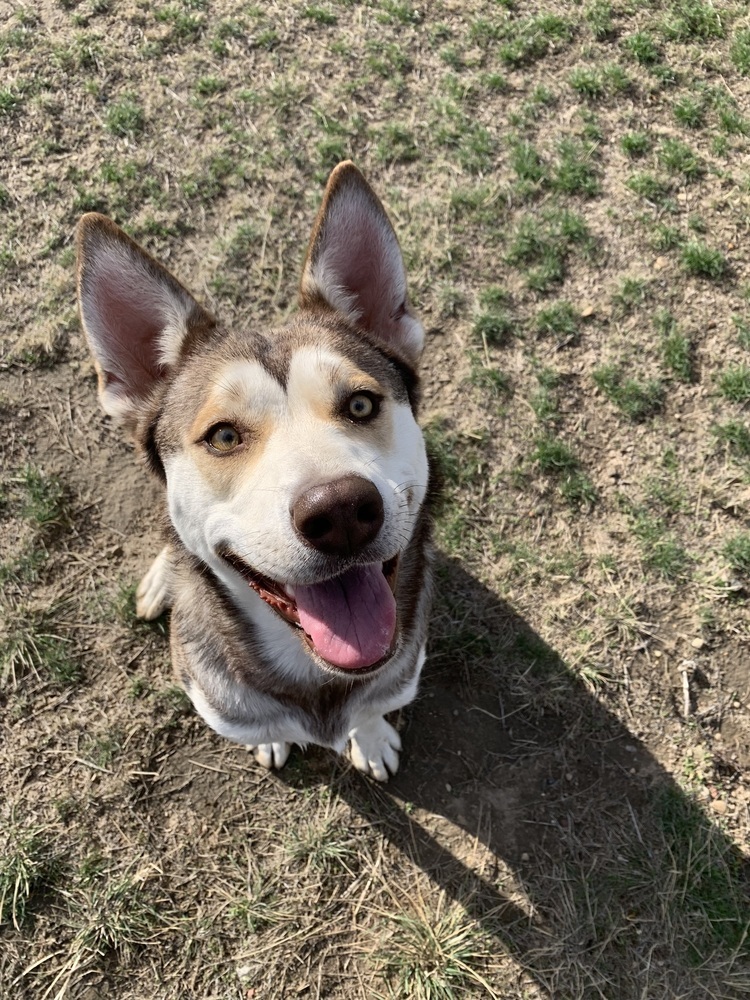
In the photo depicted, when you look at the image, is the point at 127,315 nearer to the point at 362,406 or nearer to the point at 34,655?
the point at 362,406

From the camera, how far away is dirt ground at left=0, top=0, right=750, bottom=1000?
3986 millimetres

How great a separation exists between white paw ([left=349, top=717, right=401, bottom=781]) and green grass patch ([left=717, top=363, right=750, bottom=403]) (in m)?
3.30

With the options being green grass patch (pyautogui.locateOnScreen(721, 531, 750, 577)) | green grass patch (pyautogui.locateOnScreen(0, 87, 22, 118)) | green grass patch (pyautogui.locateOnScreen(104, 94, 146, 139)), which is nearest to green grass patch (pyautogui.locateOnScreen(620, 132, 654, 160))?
green grass patch (pyautogui.locateOnScreen(721, 531, 750, 577))

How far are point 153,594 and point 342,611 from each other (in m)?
2.22

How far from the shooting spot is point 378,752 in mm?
4117

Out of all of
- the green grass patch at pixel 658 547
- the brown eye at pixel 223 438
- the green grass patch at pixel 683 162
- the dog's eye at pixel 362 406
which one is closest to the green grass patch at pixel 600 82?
the green grass patch at pixel 683 162

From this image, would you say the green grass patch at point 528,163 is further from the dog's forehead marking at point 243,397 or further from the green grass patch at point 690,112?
the dog's forehead marking at point 243,397

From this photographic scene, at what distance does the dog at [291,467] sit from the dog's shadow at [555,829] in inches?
36.7

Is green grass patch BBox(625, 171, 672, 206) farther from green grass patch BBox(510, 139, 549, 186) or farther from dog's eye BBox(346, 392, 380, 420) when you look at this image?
dog's eye BBox(346, 392, 380, 420)

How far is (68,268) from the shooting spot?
551cm

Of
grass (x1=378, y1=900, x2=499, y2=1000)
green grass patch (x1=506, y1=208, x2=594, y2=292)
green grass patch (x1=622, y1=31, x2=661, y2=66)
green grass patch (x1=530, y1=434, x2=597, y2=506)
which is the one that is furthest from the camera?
green grass patch (x1=622, y1=31, x2=661, y2=66)

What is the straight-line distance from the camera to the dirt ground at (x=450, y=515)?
3986 mm

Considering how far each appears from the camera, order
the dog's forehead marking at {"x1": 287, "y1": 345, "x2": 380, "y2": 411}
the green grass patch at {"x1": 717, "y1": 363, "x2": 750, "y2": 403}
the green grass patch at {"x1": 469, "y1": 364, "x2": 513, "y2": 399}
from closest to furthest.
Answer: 1. the dog's forehead marking at {"x1": 287, "y1": 345, "x2": 380, "y2": 411}
2. the green grass patch at {"x1": 717, "y1": 363, "x2": 750, "y2": 403}
3. the green grass patch at {"x1": 469, "y1": 364, "x2": 513, "y2": 399}

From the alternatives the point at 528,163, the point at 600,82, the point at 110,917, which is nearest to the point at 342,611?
the point at 110,917
